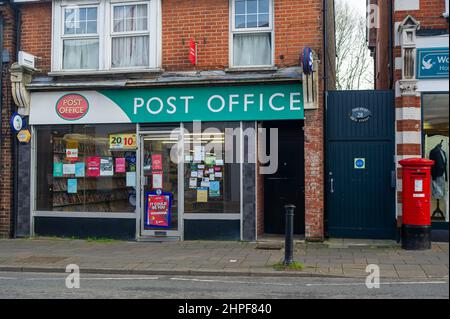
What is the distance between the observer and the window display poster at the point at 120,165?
42.5 feet

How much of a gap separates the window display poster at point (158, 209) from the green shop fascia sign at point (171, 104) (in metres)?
1.81

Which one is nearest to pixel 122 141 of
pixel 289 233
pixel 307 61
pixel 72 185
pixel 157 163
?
pixel 157 163

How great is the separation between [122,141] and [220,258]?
4239 millimetres

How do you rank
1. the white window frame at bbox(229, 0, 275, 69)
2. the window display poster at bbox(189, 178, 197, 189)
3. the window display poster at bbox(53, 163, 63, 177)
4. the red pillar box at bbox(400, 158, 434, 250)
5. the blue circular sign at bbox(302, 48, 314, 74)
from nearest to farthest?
the red pillar box at bbox(400, 158, 434, 250), the blue circular sign at bbox(302, 48, 314, 74), the white window frame at bbox(229, 0, 275, 69), the window display poster at bbox(189, 178, 197, 189), the window display poster at bbox(53, 163, 63, 177)

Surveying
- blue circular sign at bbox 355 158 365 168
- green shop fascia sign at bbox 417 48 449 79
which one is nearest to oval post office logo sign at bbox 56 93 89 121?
blue circular sign at bbox 355 158 365 168

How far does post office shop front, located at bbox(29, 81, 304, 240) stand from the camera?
12.3 metres

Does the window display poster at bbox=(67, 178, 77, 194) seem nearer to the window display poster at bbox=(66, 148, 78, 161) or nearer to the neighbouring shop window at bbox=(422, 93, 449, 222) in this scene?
the window display poster at bbox=(66, 148, 78, 161)

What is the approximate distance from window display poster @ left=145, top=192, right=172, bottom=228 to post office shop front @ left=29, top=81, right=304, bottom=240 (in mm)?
24

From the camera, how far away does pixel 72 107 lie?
13.0 metres

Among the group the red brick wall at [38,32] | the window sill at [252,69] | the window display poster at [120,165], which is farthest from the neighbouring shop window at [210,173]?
the red brick wall at [38,32]

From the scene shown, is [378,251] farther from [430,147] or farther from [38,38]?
[38,38]

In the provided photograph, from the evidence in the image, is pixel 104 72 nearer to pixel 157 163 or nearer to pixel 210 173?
pixel 157 163

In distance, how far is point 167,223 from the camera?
12.7 meters

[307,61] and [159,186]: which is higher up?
[307,61]
